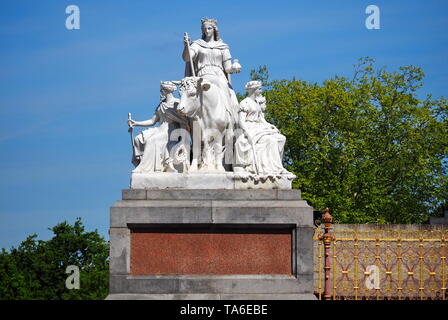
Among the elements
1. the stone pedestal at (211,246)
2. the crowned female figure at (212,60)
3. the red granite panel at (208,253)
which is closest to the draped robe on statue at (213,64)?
the crowned female figure at (212,60)

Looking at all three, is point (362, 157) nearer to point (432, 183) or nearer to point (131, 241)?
point (432, 183)

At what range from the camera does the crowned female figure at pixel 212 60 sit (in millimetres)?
21500

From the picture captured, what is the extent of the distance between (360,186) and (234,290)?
77.0ft

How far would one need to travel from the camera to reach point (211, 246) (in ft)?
66.3

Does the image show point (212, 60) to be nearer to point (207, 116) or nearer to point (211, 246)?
point (207, 116)

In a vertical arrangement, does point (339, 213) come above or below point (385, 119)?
below

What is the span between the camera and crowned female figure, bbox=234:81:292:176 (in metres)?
20.8

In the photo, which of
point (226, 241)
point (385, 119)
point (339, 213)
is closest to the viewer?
point (226, 241)

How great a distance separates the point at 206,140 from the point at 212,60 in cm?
182

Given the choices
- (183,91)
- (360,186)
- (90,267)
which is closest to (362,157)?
(360,186)

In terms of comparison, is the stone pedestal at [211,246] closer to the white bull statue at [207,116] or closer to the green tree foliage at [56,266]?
the white bull statue at [207,116]

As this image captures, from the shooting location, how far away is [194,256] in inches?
795

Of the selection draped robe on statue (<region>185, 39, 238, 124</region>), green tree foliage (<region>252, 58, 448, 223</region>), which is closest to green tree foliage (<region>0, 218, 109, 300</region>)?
green tree foliage (<region>252, 58, 448, 223</region>)

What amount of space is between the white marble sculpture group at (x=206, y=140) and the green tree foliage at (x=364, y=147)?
2061 centimetres
